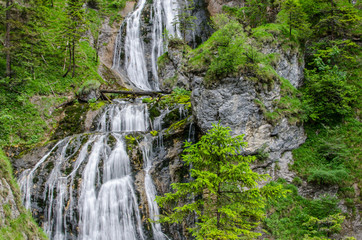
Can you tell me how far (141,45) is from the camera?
28.3 metres

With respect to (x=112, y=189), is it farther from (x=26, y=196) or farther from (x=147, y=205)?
(x=26, y=196)

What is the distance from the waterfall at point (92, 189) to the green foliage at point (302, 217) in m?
5.39

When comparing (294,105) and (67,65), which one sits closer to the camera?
(294,105)

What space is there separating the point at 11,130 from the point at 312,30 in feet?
68.4

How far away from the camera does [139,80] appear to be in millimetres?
26375

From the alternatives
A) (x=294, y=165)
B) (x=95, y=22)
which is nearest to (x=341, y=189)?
(x=294, y=165)

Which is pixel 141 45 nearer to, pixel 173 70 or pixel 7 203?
pixel 173 70

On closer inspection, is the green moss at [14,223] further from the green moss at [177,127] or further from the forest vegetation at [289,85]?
the green moss at [177,127]

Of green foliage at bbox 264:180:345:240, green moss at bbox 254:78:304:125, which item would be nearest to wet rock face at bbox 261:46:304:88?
green moss at bbox 254:78:304:125

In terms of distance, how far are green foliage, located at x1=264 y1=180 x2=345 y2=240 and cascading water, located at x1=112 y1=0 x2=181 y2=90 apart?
18488 millimetres

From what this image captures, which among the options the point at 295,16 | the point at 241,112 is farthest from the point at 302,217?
the point at 295,16

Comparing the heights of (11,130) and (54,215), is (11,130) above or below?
above

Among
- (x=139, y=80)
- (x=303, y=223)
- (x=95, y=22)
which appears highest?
(x=95, y=22)

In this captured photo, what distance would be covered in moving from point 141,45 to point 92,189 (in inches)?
853
